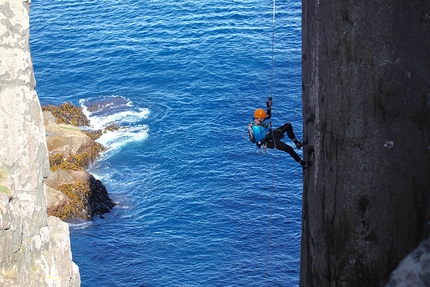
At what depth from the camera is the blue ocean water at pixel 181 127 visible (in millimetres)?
32812

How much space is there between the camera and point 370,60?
21.0 feet

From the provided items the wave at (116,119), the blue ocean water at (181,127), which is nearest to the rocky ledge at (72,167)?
the wave at (116,119)

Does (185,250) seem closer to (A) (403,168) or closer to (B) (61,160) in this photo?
(B) (61,160)

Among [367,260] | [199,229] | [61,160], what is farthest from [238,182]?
[367,260]

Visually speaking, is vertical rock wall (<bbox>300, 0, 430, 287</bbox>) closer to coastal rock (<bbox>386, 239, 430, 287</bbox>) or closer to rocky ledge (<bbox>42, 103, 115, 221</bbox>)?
coastal rock (<bbox>386, 239, 430, 287</bbox>)

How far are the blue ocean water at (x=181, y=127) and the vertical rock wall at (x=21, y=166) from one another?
56.3ft

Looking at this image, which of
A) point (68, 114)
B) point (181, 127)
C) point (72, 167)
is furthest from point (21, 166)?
point (68, 114)

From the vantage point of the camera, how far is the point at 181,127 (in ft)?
145

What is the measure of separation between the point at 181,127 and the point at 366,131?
37.9 m

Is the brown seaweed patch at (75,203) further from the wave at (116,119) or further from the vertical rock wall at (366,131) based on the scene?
the vertical rock wall at (366,131)

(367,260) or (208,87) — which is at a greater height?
(367,260)

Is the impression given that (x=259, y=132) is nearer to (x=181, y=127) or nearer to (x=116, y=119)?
(x=181, y=127)

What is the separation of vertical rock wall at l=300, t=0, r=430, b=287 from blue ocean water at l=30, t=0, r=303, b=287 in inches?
935

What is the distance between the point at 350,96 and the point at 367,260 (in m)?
1.75
